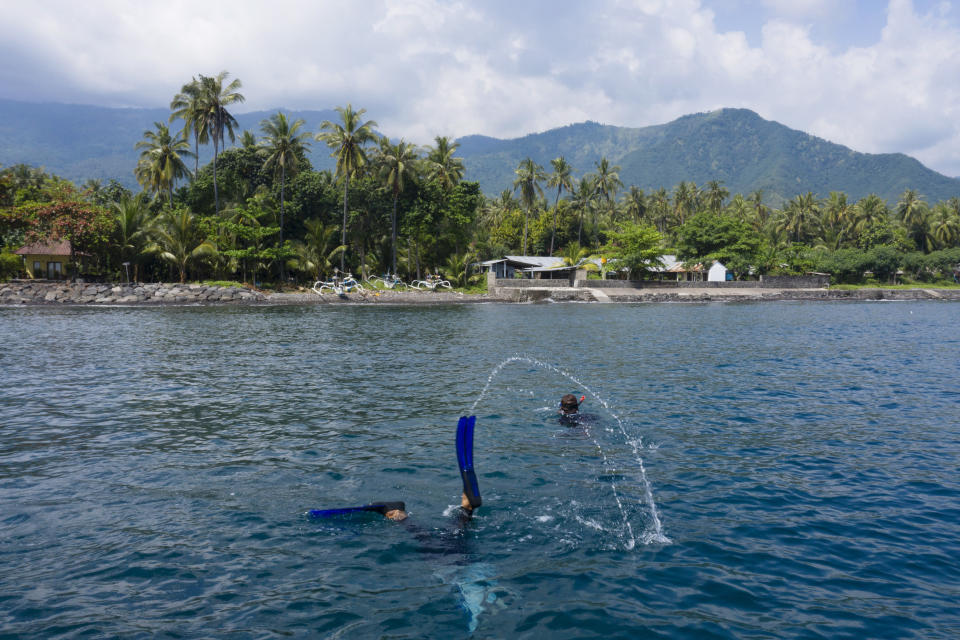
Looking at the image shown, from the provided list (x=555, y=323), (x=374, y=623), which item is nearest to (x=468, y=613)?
(x=374, y=623)

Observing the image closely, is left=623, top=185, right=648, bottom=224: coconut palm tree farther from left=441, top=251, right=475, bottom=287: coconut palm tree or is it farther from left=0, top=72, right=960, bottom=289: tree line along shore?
left=441, top=251, right=475, bottom=287: coconut palm tree

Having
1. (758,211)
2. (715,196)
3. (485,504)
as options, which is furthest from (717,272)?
(485,504)

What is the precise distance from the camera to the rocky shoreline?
54406mm

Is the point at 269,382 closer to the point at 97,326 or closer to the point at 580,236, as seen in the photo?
the point at 97,326

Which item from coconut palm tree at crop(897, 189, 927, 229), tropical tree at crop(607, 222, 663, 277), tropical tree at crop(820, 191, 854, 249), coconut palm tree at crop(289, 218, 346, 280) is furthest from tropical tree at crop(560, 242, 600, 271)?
coconut palm tree at crop(897, 189, 927, 229)

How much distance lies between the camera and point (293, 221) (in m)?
68.6

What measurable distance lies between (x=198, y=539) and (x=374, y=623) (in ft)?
11.2

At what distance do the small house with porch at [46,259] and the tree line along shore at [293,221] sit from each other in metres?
0.80

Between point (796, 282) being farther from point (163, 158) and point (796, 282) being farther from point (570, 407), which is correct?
point (163, 158)

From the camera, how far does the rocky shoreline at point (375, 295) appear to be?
54.4 metres

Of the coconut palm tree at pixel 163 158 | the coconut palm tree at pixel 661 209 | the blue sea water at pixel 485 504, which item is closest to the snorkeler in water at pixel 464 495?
the blue sea water at pixel 485 504

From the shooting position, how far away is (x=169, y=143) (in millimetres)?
65812

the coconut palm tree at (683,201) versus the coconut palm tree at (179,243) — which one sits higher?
the coconut palm tree at (683,201)

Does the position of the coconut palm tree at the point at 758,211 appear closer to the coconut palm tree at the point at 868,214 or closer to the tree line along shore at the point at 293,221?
the coconut palm tree at the point at 868,214
